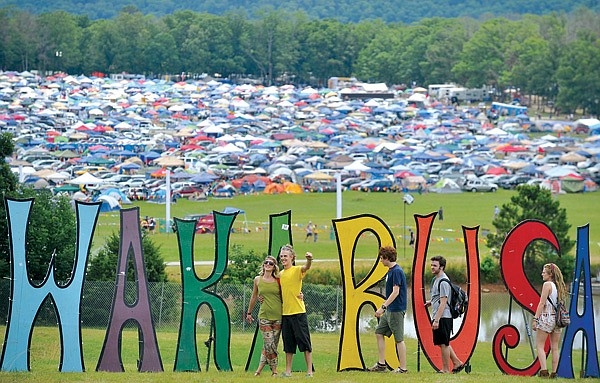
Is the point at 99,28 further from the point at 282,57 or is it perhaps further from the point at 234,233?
Result: the point at 234,233

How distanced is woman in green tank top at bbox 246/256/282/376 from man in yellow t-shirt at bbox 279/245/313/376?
0.07m

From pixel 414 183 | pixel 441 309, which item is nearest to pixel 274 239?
pixel 441 309

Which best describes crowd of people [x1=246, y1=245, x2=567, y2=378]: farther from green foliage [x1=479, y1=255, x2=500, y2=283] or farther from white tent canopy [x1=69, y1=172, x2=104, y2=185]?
white tent canopy [x1=69, y1=172, x2=104, y2=185]

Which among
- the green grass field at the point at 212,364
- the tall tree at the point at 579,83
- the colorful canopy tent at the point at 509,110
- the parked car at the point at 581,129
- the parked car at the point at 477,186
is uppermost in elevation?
the tall tree at the point at 579,83

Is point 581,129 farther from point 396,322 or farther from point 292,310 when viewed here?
point 292,310

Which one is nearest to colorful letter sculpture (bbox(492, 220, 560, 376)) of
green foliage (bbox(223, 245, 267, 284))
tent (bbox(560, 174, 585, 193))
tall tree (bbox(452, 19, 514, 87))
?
green foliage (bbox(223, 245, 267, 284))

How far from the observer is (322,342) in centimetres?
1923

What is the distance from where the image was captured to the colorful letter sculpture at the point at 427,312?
13.4 m

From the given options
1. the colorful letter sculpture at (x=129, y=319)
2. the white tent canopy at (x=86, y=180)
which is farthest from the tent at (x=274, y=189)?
the colorful letter sculpture at (x=129, y=319)

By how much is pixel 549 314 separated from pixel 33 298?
208 inches

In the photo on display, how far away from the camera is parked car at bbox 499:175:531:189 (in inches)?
2072

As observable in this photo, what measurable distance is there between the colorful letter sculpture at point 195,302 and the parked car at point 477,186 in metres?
38.7

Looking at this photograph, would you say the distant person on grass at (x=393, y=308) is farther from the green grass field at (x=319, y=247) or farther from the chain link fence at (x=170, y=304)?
the chain link fence at (x=170, y=304)

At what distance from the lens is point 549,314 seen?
12633 mm
